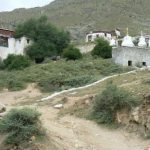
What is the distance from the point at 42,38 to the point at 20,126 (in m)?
27.6

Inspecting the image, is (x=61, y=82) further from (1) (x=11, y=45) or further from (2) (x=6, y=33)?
(2) (x=6, y=33)

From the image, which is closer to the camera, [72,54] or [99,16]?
[72,54]

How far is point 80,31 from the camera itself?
73.7 m

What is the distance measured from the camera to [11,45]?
44875mm

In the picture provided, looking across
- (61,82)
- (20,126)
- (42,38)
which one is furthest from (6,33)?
(20,126)

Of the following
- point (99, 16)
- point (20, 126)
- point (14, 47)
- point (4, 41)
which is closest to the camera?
point (20, 126)

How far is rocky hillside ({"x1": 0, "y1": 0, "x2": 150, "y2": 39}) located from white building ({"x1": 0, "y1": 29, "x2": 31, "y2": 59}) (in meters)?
25.8

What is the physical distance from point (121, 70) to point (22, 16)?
202 feet

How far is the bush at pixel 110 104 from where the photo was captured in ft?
68.0

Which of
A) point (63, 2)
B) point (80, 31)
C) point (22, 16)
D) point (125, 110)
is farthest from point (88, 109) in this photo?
point (63, 2)

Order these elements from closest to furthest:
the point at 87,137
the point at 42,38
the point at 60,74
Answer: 1. the point at 87,137
2. the point at 60,74
3. the point at 42,38

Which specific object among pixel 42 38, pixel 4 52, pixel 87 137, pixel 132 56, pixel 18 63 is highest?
pixel 42 38

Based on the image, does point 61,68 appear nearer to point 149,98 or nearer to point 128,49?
point 128,49

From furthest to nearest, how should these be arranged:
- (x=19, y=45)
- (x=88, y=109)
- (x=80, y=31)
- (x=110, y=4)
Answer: (x=110, y=4) → (x=80, y=31) → (x=19, y=45) → (x=88, y=109)
